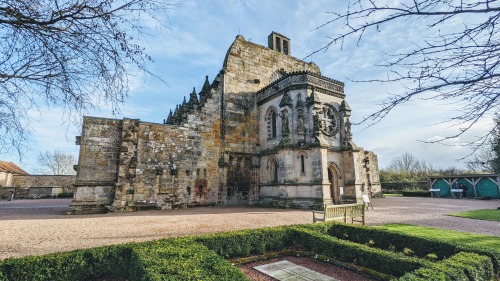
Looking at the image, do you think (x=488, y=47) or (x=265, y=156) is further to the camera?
(x=265, y=156)

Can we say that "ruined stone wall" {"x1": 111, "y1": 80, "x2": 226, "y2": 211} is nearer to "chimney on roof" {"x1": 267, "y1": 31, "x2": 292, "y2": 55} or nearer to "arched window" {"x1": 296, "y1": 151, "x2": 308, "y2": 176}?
"arched window" {"x1": 296, "y1": 151, "x2": 308, "y2": 176}

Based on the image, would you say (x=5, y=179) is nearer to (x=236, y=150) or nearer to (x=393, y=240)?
(x=236, y=150)

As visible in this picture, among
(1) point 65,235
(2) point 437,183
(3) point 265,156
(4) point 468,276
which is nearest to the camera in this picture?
(4) point 468,276

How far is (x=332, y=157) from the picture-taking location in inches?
640

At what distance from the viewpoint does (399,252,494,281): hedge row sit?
11.3 ft

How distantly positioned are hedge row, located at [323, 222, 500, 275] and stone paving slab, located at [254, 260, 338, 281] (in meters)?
2.46

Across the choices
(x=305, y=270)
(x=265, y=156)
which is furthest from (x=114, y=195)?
(x=305, y=270)

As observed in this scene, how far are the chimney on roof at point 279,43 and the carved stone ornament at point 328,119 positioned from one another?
8.98m

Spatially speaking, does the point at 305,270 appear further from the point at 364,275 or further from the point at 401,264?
the point at 401,264

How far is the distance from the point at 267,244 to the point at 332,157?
11.3 metres

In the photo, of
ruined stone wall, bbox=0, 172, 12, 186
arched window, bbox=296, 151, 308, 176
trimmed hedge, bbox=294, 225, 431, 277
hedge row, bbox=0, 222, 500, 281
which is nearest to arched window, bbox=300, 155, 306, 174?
arched window, bbox=296, 151, 308, 176

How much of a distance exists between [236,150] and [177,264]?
1434cm

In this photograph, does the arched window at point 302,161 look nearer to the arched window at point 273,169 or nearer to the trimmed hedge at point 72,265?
the arched window at point 273,169

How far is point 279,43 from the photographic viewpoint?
2350 centimetres
